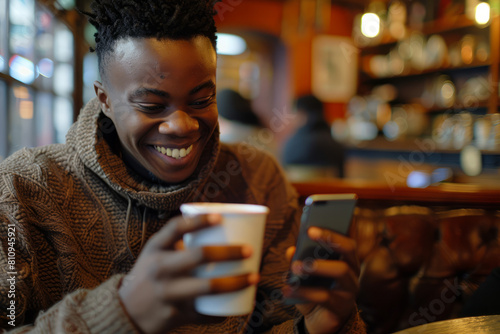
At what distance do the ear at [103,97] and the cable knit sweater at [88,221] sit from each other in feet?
0.15

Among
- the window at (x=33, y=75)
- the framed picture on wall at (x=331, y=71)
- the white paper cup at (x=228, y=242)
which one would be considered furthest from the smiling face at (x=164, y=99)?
the framed picture on wall at (x=331, y=71)

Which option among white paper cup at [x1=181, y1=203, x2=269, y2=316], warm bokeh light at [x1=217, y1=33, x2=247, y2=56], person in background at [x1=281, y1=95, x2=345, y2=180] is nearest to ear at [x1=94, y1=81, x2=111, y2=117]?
white paper cup at [x1=181, y1=203, x2=269, y2=316]

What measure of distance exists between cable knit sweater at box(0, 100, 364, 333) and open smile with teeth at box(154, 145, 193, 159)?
95 millimetres

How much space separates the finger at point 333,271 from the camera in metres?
0.71

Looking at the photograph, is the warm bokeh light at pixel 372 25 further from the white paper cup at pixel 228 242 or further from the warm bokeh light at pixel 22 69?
the white paper cup at pixel 228 242

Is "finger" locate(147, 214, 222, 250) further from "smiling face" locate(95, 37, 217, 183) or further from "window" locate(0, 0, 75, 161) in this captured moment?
"window" locate(0, 0, 75, 161)

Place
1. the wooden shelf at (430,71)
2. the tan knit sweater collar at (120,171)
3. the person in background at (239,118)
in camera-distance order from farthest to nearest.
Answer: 1. the wooden shelf at (430,71)
2. the person in background at (239,118)
3. the tan knit sweater collar at (120,171)

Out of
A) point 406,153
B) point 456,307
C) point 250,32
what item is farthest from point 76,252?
point 250,32

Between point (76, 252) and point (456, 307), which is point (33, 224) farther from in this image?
point (456, 307)

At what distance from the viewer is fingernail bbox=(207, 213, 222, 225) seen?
588 millimetres

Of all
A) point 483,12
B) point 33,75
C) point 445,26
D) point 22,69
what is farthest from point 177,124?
point 445,26

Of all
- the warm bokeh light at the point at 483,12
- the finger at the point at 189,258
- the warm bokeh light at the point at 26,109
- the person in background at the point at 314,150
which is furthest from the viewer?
the warm bokeh light at the point at 483,12

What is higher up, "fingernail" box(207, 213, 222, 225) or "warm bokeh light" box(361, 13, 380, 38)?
"warm bokeh light" box(361, 13, 380, 38)

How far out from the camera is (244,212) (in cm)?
61
